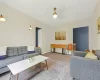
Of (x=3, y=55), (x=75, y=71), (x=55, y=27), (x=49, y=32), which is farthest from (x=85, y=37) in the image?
(x=3, y=55)

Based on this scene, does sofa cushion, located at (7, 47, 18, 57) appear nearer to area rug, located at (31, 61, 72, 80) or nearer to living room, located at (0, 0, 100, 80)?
living room, located at (0, 0, 100, 80)

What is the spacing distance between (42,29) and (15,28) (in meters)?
2.40

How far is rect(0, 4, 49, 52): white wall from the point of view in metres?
3.12

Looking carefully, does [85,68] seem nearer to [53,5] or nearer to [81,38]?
[53,5]

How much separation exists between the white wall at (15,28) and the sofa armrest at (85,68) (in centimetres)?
299

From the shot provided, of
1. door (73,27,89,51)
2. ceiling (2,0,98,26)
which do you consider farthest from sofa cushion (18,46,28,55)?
door (73,27,89,51)

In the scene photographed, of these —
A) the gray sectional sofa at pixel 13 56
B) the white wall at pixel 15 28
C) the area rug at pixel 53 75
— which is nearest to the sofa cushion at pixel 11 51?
the gray sectional sofa at pixel 13 56

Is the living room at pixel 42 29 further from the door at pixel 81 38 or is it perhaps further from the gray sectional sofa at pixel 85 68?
the door at pixel 81 38

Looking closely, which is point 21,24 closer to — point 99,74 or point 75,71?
point 75,71

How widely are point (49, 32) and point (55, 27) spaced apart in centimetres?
77

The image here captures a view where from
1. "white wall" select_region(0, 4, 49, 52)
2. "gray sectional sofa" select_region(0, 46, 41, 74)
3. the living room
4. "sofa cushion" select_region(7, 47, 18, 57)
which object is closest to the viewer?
"gray sectional sofa" select_region(0, 46, 41, 74)

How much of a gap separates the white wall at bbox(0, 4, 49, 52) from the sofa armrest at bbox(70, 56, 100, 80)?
9.83 ft

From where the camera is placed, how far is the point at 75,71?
1779mm

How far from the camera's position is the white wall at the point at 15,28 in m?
3.12
